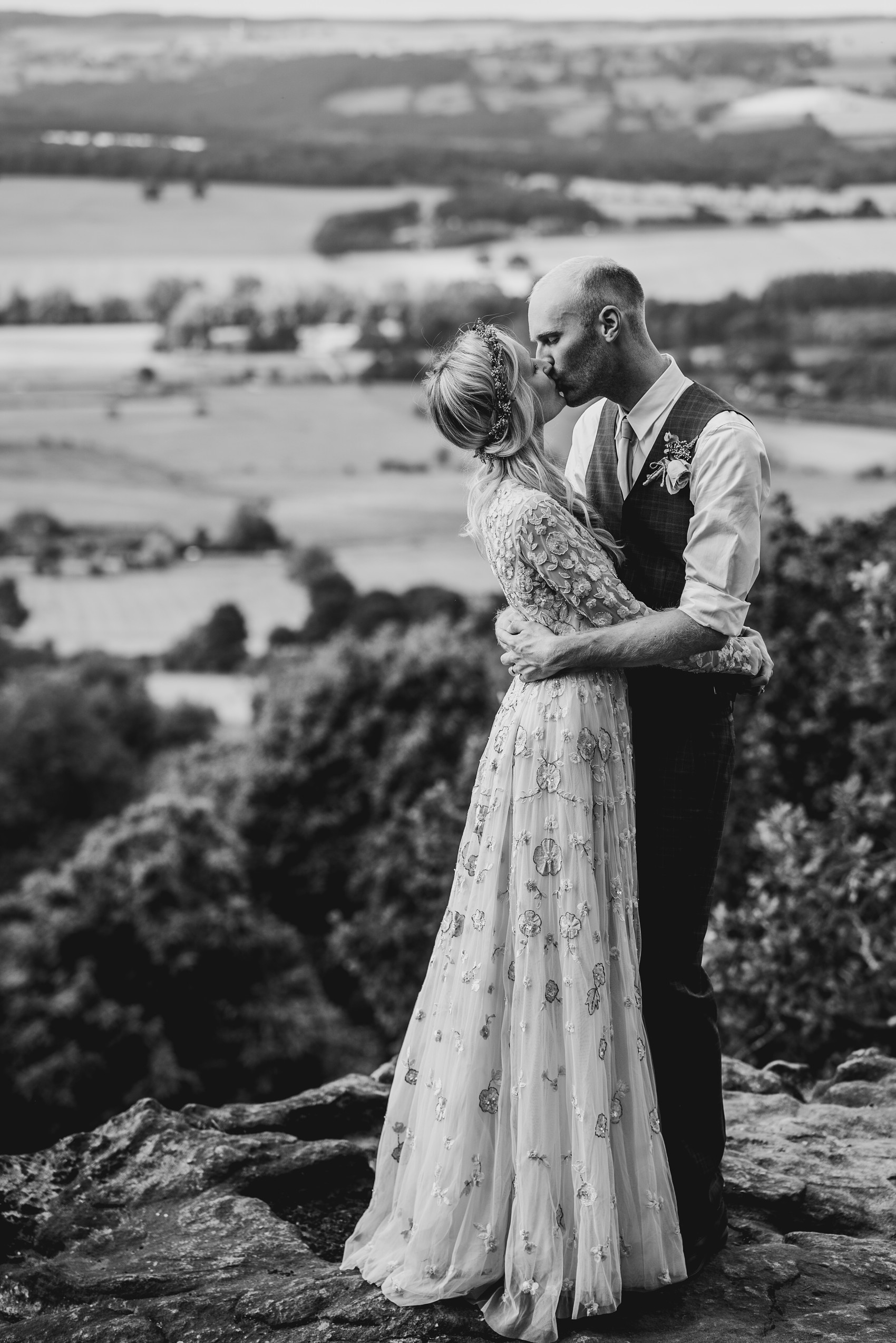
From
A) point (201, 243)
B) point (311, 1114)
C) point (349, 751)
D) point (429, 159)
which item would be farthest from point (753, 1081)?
point (201, 243)

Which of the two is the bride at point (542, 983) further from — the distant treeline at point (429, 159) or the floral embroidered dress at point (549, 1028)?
the distant treeline at point (429, 159)

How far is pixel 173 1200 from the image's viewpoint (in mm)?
4168

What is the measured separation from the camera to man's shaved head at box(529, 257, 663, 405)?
130 inches

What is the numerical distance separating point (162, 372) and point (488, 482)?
5276cm

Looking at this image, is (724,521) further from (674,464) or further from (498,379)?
(498,379)

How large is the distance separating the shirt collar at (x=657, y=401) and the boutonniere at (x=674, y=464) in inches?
2.3

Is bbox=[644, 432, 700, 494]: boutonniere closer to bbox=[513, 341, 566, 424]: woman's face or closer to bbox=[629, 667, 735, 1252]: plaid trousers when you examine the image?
bbox=[513, 341, 566, 424]: woman's face

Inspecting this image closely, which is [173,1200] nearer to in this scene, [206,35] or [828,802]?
[828,802]

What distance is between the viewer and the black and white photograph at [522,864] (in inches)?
132

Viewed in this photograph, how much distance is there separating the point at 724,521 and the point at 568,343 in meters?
0.57

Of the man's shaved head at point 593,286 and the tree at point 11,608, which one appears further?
the tree at point 11,608

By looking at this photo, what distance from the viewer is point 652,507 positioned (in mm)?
3412

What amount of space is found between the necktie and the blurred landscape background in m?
4.09

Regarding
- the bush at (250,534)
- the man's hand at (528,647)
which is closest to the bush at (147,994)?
the man's hand at (528,647)
